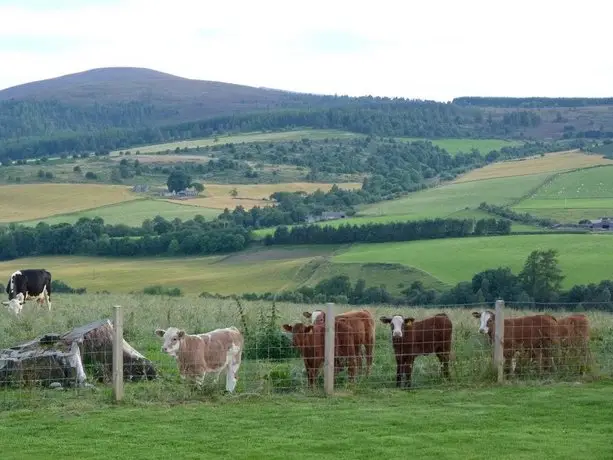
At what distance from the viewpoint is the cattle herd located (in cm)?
1591

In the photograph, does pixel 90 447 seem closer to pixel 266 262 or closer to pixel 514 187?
pixel 266 262

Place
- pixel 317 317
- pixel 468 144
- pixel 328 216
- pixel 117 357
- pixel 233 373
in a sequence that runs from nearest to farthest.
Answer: pixel 117 357
pixel 233 373
pixel 317 317
pixel 328 216
pixel 468 144

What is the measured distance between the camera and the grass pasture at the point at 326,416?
11953 mm

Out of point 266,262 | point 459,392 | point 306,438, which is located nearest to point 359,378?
point 459,392

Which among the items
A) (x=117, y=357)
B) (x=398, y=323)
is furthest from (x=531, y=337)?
(x=117, y=357)

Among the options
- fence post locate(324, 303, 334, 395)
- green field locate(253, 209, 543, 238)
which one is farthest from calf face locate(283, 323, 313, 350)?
green field locate(253, 209, 543, 238)

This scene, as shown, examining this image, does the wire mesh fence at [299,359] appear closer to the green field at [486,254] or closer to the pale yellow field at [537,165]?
the green field at [486,254]

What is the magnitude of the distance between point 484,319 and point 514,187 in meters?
85.0

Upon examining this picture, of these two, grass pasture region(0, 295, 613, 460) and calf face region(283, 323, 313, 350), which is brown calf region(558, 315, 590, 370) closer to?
grass pasture region(0, 295, 613, 460)

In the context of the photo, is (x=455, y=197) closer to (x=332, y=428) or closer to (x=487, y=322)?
(x=487, y=322)

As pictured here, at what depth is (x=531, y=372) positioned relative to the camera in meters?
17.0

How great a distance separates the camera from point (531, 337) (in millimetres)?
17391

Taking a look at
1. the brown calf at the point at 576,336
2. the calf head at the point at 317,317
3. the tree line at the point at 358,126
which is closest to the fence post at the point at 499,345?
the brown calf at the point at 576,336

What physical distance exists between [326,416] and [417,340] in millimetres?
3963
